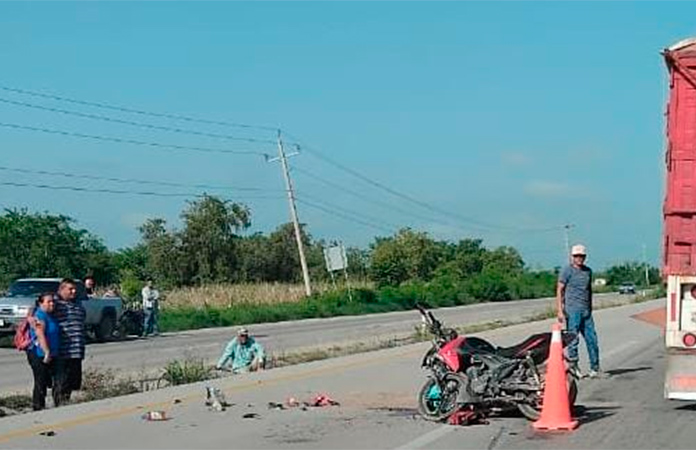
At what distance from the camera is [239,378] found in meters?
18.7

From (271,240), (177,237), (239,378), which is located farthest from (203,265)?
(239,378)

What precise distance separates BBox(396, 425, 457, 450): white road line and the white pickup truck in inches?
773

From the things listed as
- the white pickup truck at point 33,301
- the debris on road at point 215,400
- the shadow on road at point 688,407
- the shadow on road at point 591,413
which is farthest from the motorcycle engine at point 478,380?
the white pickup truck at point 33,301

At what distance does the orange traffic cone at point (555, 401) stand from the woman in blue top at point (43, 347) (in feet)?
19.3

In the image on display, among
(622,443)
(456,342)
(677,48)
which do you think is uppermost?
(677,48)

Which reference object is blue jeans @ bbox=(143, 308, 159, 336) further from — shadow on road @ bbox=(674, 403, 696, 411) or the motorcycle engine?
the motorcycle engine

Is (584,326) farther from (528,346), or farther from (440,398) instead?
(440,398)

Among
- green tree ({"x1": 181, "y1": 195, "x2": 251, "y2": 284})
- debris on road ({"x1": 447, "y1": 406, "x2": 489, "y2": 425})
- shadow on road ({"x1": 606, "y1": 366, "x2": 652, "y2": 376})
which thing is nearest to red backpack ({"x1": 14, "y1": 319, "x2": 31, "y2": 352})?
debris on road ({"x1": 447, "y1": 406, "x2": 489, "y2": 425})

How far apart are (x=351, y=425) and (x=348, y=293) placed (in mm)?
56697

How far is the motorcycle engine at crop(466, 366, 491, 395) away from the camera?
42.6 ft

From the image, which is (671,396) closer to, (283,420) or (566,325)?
(283,420)

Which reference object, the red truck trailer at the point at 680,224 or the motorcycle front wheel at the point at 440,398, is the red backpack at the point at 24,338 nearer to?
the motorcycle front wheel at the point at 440,398

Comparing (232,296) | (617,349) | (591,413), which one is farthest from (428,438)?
(232,296)

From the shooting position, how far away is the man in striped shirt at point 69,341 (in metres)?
15.3
